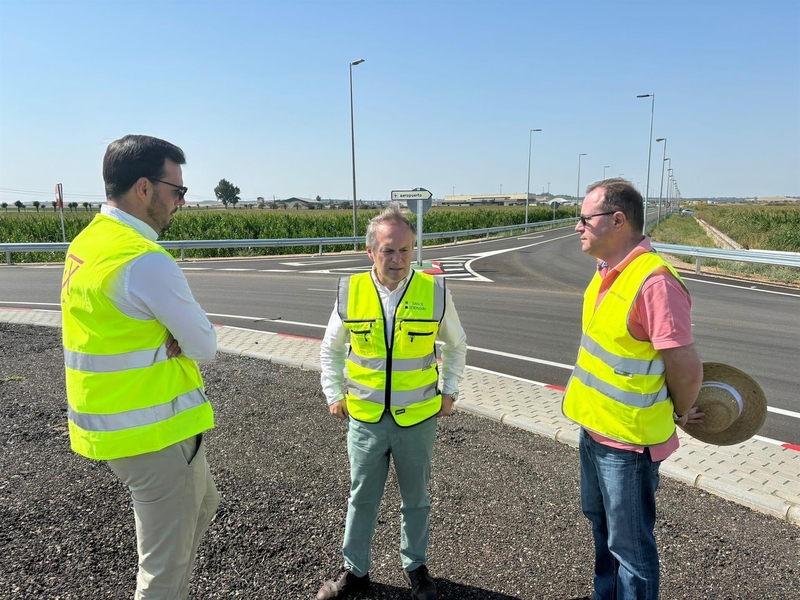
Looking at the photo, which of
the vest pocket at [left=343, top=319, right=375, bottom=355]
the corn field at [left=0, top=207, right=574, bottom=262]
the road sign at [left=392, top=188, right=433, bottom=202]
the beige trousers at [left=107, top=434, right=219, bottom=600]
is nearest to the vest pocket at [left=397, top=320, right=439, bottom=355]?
the vest pocket at [left=343, top=319, right=375, bottom=355]

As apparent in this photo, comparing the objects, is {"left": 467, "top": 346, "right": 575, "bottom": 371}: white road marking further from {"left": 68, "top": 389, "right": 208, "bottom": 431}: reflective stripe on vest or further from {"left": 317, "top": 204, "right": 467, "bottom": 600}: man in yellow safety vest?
{"left": 68, "top": 389, "right": 208, "bottom": 431}: reflective stripe on vest

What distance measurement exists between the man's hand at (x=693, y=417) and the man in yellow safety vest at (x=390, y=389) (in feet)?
3.73

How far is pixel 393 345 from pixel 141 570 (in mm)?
1389

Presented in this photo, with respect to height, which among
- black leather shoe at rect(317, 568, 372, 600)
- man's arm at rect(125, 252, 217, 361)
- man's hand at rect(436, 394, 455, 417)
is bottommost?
black leather shoe at rect(317, 568, 372, 600)

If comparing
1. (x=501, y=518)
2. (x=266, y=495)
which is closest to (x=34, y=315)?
(x=266, y=495)

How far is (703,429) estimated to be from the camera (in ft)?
8.18

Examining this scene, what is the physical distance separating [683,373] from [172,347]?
1985 mm

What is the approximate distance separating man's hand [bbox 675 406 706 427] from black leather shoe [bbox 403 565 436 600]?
1.39 m

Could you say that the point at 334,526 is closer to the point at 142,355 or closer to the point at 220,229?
the point at 142,355

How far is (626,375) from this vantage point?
2.23 metres

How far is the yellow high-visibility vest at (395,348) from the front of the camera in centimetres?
262

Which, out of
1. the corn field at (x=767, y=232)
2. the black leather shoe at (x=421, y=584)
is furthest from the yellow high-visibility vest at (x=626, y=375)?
the corn field at (x=767, y=232)

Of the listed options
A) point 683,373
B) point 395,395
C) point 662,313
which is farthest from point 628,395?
point 395,395

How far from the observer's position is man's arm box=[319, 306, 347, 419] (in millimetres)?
2803
